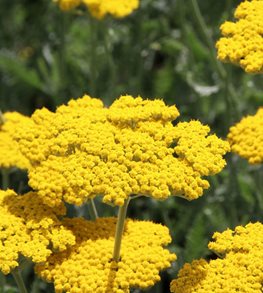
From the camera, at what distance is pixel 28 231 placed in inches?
107

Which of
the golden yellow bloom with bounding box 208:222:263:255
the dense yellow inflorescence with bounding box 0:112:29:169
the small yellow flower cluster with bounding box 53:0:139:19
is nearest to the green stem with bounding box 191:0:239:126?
the small yellow flower cluster with bounding box 53:0:139:19

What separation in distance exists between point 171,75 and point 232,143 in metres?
1.79

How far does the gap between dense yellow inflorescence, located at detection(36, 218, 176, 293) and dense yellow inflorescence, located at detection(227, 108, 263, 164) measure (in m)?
0.40

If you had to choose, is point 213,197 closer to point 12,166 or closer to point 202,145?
point 12,166

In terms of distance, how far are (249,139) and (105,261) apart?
2.31 feet

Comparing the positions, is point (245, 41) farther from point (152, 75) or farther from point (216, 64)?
point (152, 75)

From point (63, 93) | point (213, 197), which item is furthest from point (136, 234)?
point (63, 93)

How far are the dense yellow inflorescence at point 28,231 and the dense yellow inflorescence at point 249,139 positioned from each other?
2.20 feet

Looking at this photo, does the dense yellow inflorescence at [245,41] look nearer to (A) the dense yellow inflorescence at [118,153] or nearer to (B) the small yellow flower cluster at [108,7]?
(A) the dense yellow inflorescence at [118,153]

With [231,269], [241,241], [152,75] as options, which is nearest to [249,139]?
[241,241]

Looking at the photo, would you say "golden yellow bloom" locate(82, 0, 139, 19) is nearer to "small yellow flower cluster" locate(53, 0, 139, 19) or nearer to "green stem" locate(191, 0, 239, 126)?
"small yellow flower cluster" locate(53, 0, 139, 19)

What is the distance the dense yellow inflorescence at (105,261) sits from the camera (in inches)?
104

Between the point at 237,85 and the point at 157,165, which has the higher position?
the point at 237,85

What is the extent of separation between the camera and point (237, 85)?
16.5ft
